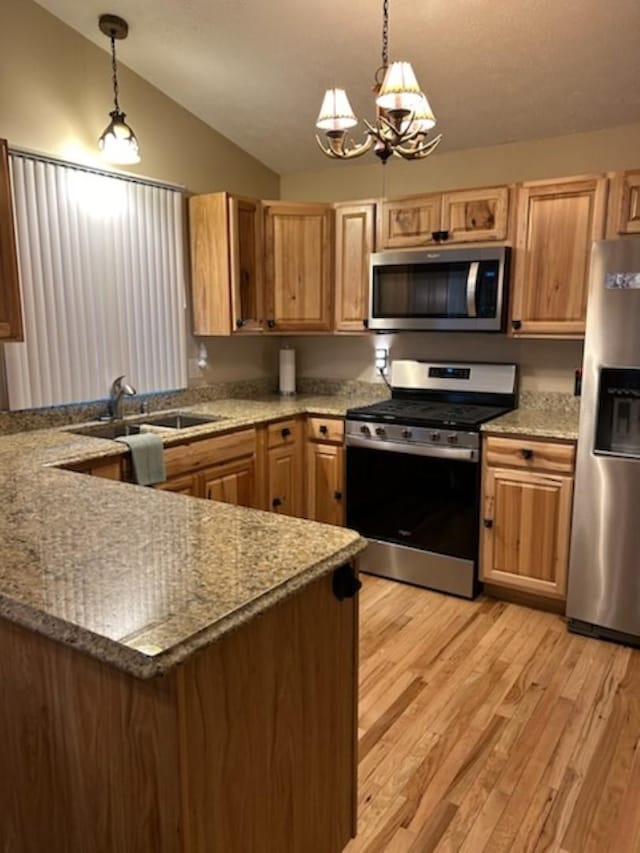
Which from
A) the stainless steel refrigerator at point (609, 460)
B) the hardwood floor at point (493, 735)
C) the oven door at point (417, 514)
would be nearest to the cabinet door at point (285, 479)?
the oven door at point (417, 514)

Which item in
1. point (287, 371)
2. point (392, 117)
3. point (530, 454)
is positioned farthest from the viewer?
point (287, 371)

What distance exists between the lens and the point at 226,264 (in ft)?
11.5

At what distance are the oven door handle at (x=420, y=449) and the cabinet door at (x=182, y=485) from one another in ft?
3.02

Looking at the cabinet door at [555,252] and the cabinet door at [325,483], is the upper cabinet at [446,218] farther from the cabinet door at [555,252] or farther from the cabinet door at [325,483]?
the cabinet door at [325,483]

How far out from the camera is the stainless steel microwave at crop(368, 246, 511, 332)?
10.4 ft

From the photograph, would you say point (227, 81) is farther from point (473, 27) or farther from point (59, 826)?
point (59, 826)

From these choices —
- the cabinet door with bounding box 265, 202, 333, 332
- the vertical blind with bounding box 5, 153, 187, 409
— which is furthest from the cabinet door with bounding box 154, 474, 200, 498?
the cabinet door with bounding box 265, 202, 333, 332

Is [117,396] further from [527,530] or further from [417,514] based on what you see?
[527,530]

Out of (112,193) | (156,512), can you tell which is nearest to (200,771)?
(156,512)

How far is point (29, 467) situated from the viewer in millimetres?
2199

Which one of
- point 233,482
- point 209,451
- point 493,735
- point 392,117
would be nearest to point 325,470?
point 233,482

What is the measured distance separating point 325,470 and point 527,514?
1.19m

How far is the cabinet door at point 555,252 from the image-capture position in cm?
296

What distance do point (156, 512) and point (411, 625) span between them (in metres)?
1.74
